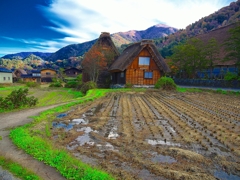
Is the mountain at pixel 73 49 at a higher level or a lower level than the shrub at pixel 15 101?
higher

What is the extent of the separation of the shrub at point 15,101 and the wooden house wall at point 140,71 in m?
13.2

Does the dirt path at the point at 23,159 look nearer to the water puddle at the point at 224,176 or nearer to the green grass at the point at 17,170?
the green grass at the point at 17,170

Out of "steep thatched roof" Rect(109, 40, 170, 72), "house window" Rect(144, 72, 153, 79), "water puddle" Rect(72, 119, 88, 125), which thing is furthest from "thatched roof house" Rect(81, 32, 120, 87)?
"water puddle" Rect(72, 119, 88, 125)

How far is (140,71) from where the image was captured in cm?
2170

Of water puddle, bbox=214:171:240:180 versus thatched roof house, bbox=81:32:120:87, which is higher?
thatched roof house, bbox=81:32:120:87

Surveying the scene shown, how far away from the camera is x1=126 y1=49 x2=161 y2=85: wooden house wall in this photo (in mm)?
21297

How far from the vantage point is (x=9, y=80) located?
40.5 m

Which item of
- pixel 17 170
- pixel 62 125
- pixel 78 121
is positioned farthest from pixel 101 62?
pixel 17 170

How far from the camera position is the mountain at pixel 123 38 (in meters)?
108

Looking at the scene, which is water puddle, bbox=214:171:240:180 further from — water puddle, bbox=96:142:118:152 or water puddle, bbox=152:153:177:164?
water puddle, bbox=96:142:118:152

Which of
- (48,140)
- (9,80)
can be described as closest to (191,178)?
(48,140)

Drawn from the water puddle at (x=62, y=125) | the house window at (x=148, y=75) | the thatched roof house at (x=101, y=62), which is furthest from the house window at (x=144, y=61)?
the water puddle at (x=62, y=125)

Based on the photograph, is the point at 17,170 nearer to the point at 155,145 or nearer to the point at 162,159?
the point at 162,159

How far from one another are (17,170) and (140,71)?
1943 cm
